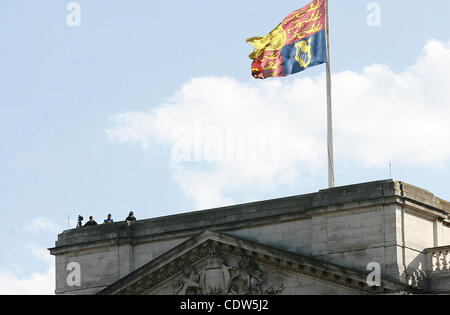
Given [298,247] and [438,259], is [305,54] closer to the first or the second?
[298,247]

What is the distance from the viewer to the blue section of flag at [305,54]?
6100 cm

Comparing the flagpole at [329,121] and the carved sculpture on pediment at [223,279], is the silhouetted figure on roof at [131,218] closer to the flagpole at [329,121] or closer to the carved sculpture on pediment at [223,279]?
the carved sculpture on pediment at [223,279]

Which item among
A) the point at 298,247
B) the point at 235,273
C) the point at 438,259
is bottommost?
the point at 235,273

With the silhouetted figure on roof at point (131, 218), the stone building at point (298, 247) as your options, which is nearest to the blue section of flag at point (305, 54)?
the stone building at point (298, 247)

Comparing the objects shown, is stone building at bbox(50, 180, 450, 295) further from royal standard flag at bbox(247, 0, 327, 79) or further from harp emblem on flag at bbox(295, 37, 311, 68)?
harp emblem on flag at bbox(295, 37, 311, 68)

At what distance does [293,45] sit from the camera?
6147 cm

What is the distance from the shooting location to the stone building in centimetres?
5572

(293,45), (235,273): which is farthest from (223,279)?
(293,45)

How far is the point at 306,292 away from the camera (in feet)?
186

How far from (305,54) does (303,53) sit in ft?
0.39

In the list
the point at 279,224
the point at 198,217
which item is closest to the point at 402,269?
the point at 279,224

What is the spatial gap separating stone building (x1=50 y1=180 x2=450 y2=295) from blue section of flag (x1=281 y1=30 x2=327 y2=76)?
636 cm
